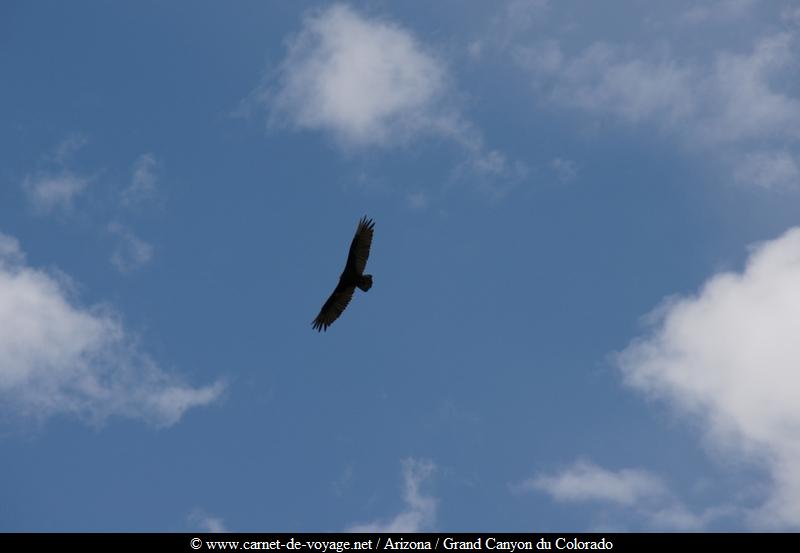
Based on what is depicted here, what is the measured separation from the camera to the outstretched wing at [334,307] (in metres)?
33.5

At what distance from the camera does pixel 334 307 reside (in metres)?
33.8

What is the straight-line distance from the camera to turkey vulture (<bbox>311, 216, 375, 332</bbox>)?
1259 inches
